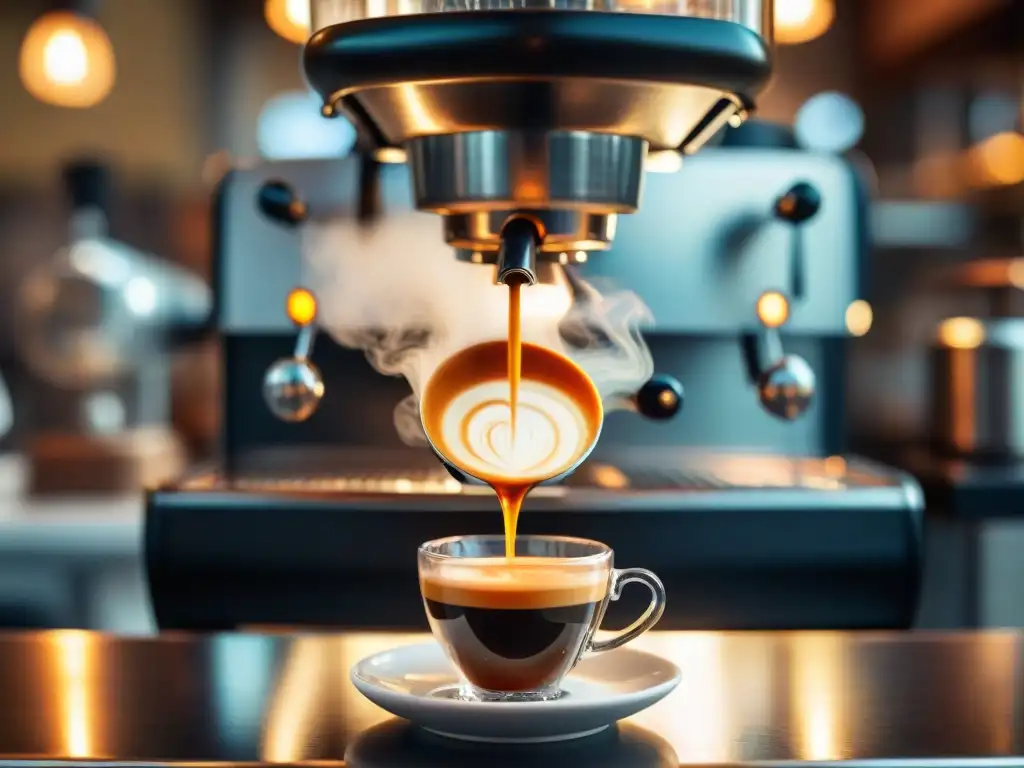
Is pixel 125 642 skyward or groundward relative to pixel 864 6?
groundward

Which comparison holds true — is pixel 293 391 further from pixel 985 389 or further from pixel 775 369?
pixel 985 389

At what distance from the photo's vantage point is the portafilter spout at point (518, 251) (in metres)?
0.78

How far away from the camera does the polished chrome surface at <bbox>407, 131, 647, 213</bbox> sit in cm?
82

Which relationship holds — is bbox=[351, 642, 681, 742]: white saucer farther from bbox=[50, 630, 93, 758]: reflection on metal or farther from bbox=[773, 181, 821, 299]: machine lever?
bbox=[773, 181, 821, 299]: machine lever

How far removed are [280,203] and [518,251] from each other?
14.9 inches

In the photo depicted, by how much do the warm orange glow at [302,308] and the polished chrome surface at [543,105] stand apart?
328 millimetres

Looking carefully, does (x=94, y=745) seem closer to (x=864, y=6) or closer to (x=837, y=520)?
(x=837, y=520)

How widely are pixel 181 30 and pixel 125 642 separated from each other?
4.26 m

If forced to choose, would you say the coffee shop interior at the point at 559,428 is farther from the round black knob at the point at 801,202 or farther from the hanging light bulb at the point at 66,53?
the hanging light bulb at the point at 66,53

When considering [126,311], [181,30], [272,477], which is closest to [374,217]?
[272,477]

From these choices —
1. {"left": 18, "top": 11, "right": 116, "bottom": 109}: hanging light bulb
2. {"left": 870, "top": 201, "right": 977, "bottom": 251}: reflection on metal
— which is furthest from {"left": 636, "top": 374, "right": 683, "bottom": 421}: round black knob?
{"left": 870, "top": 201, "right": 977, "bottom": 251}: reflection on metal

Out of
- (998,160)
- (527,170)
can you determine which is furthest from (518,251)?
(998,160)

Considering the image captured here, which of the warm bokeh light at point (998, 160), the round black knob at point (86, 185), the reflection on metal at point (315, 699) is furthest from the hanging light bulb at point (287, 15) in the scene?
the warm bokeh light at point (998, 160)

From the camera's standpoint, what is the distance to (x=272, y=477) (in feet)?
3.59
